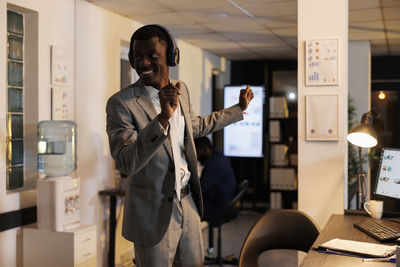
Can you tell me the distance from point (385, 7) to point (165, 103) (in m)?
3.65

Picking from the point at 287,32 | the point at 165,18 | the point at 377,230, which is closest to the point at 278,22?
the point at 287,32

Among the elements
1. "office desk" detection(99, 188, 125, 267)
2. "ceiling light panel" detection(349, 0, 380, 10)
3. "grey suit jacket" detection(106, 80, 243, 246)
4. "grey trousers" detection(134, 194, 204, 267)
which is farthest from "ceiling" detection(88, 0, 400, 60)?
"grey trousers" detection(134, 194, 204, 267)

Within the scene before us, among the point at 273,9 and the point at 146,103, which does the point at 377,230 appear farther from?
the point at 273,9

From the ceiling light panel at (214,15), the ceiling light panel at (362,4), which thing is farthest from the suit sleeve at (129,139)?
the ceiling light panel at (362,4)

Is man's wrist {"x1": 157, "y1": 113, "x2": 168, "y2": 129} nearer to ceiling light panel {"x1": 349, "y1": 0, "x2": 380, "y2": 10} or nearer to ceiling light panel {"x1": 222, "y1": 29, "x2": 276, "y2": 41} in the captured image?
ceiling light panel {"x1": 349, "y1": 0, "x2": 380, "y2": 10}

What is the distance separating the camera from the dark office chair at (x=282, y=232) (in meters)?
2.64

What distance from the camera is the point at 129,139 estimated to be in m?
1.93

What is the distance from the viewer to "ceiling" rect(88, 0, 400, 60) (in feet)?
Answer: 14.5

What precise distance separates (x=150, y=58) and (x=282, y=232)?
1300 mm

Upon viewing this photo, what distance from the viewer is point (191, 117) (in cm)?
234

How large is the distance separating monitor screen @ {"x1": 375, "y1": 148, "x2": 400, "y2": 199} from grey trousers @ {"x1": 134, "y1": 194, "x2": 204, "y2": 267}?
1.21 metres

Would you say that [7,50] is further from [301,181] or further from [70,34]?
[301,181]

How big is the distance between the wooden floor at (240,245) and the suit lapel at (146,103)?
3.32m

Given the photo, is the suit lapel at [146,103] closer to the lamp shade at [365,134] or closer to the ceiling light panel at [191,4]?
the lamp shade at [365,134]
